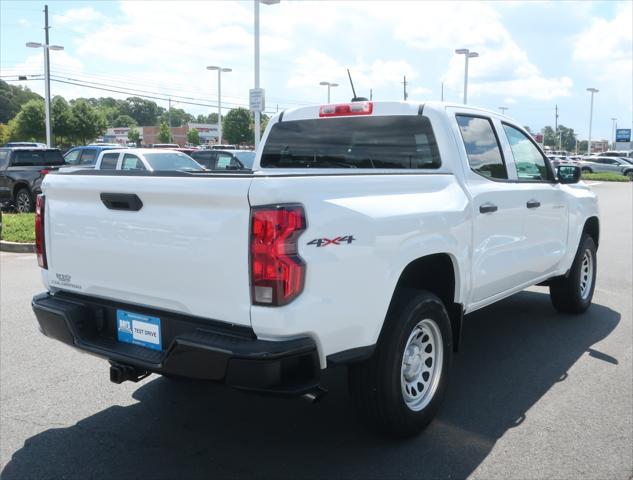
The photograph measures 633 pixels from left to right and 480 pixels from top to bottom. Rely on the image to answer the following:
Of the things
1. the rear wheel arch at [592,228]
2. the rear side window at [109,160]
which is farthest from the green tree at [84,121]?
the rear wheel arch at [592,228]

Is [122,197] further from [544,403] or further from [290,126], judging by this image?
[544,403]

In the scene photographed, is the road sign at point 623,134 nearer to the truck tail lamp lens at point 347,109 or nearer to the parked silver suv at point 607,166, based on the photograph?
the parked silver suv at point 607,166

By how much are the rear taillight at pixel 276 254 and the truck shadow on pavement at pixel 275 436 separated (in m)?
1.11

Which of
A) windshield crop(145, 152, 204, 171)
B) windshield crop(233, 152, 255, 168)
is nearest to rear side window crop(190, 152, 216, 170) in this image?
windshield crop(233, 152, 255, 168)

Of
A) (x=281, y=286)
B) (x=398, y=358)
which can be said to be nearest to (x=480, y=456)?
(x=398, y=358)

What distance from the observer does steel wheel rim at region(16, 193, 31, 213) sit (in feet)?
53.8

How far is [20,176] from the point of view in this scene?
16344 mm

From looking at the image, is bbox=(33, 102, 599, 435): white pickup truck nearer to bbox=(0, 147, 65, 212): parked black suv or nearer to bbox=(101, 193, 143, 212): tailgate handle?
bbox=(101, 193, 143, 212): tailgate handle

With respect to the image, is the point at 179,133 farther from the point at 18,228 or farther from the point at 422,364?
the point at 422,364

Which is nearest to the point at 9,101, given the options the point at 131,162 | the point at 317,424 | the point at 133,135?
the point at 133,135

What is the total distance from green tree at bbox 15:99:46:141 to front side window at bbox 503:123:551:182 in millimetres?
63938

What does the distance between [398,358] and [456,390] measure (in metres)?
1.29

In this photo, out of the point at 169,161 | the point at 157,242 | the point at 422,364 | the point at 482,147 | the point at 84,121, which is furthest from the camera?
the point at 84,121

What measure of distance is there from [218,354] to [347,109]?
2.66 m
